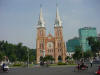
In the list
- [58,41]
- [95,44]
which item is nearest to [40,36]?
[58,41]

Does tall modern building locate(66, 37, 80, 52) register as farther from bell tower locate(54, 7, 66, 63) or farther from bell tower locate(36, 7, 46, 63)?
bell tower locate(36, 7, 46, 63)

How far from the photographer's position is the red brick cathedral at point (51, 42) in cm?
8938

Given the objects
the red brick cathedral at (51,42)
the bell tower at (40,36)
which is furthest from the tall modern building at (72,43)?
the bell tower at (40,36)

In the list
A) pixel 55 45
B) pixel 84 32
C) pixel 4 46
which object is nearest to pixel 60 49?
pixel 55 45

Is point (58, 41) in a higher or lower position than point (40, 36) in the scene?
lower

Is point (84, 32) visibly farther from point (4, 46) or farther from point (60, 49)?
point (4, 46)

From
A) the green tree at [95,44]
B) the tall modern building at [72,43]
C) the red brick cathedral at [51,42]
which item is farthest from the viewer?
the tall modern building at [72,43]

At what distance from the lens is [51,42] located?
92625mm

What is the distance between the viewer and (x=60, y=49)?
90375mm

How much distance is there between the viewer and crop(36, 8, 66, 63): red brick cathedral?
3519 inches

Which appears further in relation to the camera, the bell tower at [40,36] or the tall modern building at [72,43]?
the tall modern building at [72,43]

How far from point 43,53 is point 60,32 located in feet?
52.3

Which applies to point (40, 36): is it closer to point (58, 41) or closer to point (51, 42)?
point (51, 42)

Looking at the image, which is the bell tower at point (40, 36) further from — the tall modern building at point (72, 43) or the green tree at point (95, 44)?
the tall modern building at point (72, 43)
